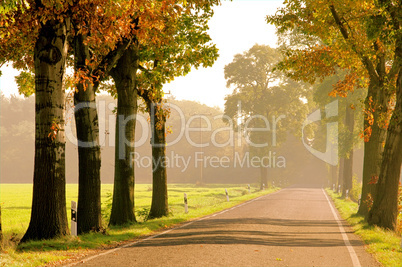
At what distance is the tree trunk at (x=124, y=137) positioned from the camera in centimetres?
1433

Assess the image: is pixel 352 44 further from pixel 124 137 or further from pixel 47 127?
pixel 47 127

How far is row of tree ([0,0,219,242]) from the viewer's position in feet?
31.7

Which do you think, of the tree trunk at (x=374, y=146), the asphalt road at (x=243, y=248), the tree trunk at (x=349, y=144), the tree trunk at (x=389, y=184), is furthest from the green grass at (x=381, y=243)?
the tree trunk at (x=349, y=144)

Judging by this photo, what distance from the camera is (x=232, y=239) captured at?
35.7 feet

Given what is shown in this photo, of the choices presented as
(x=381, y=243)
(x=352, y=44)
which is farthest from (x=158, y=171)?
(x=381, y=243)

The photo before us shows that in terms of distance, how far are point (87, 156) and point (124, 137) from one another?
3.03 m

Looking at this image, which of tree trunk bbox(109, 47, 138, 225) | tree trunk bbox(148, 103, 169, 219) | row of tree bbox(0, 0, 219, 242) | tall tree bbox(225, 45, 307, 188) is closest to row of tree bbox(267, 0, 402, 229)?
row of tree bbox(0, 0, 219, 242)

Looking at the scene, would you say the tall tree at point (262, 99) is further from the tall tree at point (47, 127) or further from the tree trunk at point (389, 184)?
the tall tree at point (47, 127)

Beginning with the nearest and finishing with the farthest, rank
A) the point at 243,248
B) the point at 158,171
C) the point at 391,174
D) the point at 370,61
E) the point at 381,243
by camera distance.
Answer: the point at 243,248
the point at 381,243
the point at 391,174
the point at 370,61
the point at 158,171

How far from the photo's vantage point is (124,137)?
48.0ft

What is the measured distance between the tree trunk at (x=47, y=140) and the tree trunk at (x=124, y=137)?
4545mm

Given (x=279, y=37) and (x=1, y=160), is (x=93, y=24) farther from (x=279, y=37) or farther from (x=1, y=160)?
(x=1, y=160)

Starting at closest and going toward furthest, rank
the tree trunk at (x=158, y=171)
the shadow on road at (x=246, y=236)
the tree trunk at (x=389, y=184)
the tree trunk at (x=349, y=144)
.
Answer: the shadow on road at (x=246, y=236), the tree trunk at (x=389, y=184), the tree trunk at (x=158, y=171), the tree trunk at (x=349, y=144)

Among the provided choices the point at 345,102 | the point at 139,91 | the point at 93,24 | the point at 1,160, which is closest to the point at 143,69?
the point at 139,91
